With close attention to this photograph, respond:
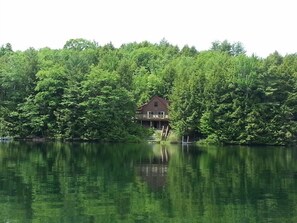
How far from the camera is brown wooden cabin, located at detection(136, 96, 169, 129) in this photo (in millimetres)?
89938

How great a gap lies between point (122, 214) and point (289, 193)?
1183cm

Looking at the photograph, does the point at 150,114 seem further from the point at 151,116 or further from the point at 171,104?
the point at 171,104

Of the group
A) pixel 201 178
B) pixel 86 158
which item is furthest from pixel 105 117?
pixel 201 178

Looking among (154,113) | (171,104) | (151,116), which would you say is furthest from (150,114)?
(171,104)

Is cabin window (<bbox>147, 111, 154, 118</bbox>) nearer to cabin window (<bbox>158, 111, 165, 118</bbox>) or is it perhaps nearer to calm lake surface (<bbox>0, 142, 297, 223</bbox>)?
cabin window (<bbox>158, 111, 165, 118</bbox>)

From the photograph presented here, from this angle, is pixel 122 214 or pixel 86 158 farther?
pixel 86 158

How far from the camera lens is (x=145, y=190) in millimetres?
31812

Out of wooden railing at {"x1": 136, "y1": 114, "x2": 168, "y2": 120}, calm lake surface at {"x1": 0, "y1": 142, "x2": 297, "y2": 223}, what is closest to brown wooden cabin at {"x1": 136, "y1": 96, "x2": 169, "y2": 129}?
wooden railing at {"x1": 136, "y1": 114, "x2": 168, "y2": 120}

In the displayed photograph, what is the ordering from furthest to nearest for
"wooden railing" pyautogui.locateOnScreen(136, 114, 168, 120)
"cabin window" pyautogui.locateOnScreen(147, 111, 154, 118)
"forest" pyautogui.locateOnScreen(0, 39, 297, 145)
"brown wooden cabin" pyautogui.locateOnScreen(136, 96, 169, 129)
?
"cabin window" pyautogui.locateOnScreen(147, 111, 154, 118)
"brown wooden cabin" pyautogui.locateOnScreen(136, 96, 169, 129)
"wooden railing" pyautogui.locateOnScreen(136, 114, 168, 120)
"forest" pyautogui.locateOnScreen(0, 39, 297, 145)

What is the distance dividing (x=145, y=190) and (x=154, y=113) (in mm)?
58620

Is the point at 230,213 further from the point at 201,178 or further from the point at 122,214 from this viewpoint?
the point at 201,178

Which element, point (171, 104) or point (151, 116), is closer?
point (171, 104)

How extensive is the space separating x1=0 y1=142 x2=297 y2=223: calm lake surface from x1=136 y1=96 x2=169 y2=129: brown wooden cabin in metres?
39.4

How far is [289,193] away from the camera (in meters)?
31.3
